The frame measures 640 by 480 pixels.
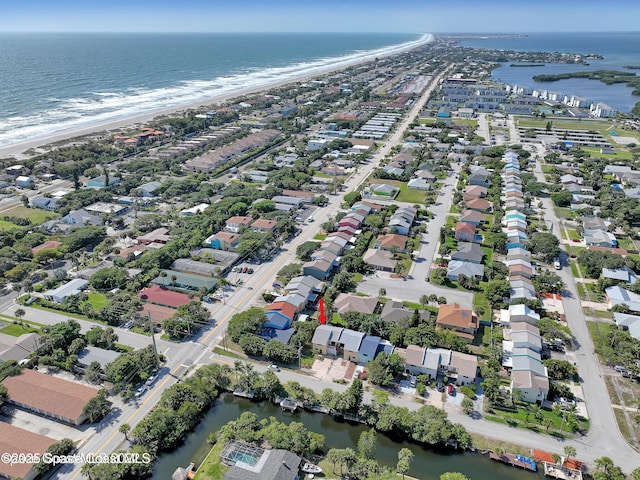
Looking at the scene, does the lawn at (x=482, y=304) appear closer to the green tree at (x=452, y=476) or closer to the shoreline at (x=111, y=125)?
the green tree at (x=452, y=476)

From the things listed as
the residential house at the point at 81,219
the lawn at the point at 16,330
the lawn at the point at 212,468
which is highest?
the residential house at the point at 81,219

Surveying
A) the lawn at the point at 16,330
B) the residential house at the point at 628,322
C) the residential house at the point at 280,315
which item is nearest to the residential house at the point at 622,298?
the residential house at the point at 628,322

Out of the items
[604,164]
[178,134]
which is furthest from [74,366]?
[604,164]

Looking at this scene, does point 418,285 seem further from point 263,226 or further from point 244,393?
point 244,393

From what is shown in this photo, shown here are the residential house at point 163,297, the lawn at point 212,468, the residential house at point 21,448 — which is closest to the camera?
the residential house at point 21,448

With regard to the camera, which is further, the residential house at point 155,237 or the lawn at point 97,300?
the residential house at point 155,237

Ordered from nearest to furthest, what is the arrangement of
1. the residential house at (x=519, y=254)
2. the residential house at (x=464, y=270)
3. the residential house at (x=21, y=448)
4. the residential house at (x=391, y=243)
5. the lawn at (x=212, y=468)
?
the residential house at (x=21, y=448) → the lawn at (x=212, y=468) → the residential house at (x=464, y=270) → the residential house at (x=519, y=254) → the residential house at (x=391, y=243)

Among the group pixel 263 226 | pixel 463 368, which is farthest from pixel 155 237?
pixel 463 368
